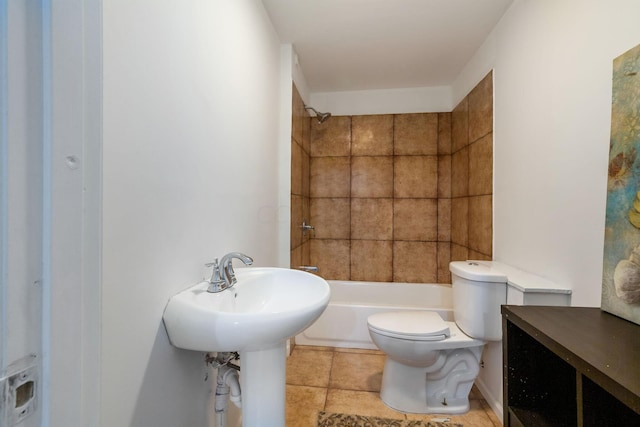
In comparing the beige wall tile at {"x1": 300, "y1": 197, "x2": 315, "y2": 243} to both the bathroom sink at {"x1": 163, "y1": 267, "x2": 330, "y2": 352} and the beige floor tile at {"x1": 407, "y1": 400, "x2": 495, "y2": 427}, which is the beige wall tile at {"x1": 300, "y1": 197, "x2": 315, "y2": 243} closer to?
the beige floor tile at {"x1": 407, "y1": 400, "x2": 495, "y2": 427}

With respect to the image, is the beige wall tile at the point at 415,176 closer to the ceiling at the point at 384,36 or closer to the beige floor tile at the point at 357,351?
the ceiling at the point at 384,36

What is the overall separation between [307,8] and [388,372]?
2243mm

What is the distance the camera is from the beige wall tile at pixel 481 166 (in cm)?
202

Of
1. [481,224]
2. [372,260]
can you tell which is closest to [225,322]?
[481,224]

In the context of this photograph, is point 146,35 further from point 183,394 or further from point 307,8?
point 307,8

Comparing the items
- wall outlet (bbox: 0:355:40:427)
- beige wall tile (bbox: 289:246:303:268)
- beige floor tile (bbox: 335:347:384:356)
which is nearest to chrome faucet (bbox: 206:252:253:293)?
wall outlet (bbox: 0:355:40:427)

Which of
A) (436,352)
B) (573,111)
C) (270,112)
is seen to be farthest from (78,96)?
(436,352)

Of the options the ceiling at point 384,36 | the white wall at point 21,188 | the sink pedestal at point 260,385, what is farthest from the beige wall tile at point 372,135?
the white wall at point 21,188

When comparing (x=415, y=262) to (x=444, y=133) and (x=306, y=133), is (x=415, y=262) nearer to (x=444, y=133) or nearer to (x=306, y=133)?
(x=444, y=133)

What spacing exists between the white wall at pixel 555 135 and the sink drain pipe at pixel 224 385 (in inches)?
54.0

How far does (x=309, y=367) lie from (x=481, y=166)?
1.93 m

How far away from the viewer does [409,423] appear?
62.0 inches

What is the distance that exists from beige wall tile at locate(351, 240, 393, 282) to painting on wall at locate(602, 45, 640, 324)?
202cm

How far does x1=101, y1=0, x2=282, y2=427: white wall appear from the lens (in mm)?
670
